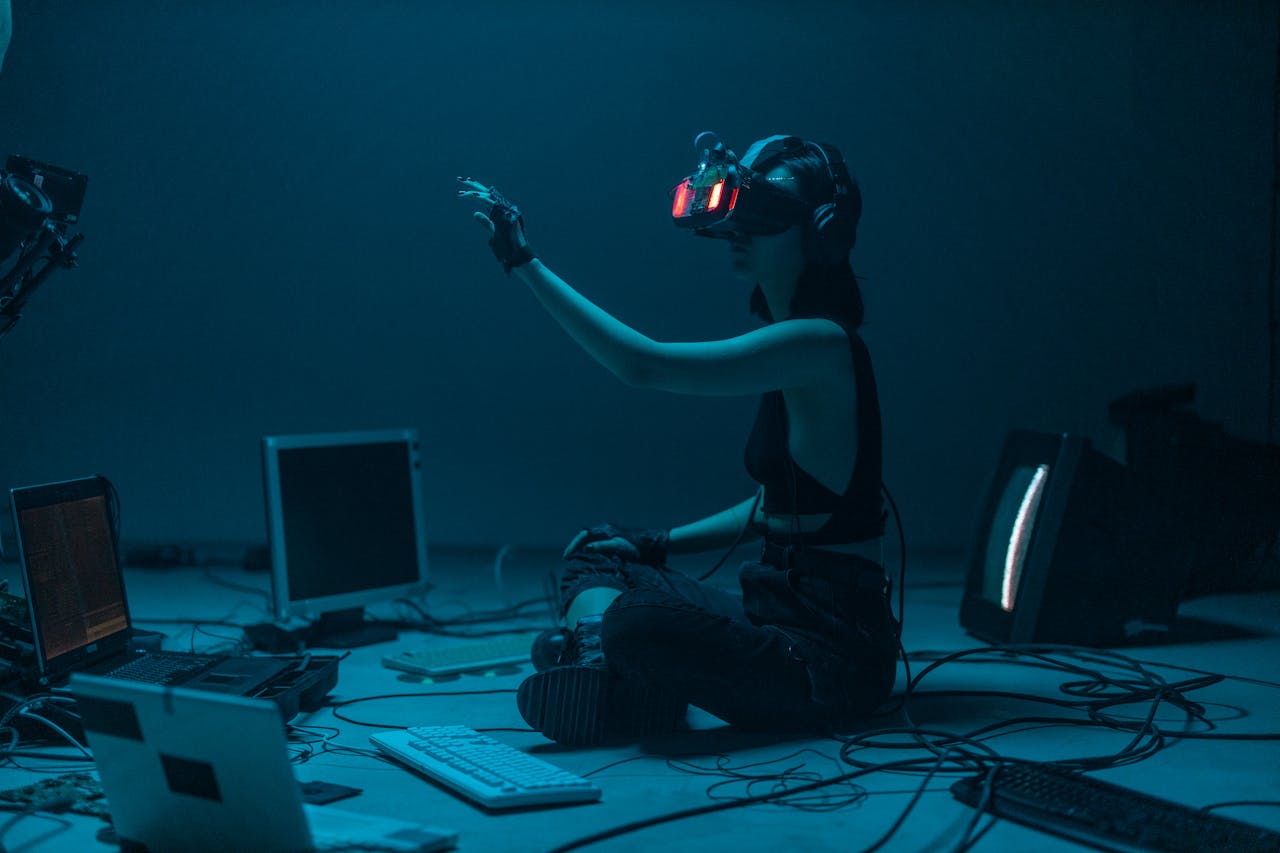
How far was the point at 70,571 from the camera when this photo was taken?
2465mm

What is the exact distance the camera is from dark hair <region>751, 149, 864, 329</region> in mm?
2416

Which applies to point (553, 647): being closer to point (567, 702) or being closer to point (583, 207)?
point (567, 702)

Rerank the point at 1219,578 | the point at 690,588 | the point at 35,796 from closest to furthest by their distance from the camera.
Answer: the point at 35,796
the point at 690,588
the point at 1219,578

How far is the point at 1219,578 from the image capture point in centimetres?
383

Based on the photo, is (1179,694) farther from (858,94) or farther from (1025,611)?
(858,94)

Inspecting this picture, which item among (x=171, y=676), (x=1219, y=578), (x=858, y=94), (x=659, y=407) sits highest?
(x=858, y=94)

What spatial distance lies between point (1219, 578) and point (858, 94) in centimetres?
257

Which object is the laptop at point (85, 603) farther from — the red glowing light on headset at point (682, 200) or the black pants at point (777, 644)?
the red glowing light on headset at point (682, 200)

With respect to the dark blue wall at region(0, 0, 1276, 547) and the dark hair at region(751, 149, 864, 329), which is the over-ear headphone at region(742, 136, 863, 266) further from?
the dark blue wall at region(0, 0, 1276, 547)

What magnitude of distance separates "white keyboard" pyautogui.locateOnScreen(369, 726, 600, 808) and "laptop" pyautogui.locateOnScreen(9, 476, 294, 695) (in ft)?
1.34

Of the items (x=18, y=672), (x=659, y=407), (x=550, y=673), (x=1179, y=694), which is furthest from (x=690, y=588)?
(x=659, y=407)

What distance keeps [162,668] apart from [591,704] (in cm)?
97

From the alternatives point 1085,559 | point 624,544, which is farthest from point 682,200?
point 1085,559

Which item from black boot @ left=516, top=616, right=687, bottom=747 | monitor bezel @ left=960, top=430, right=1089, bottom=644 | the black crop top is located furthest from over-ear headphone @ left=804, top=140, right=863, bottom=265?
monitor bezel @ left=960, top=430, right=1089, bottom=644
